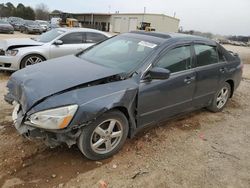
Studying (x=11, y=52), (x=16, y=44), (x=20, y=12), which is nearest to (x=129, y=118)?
(x=11, y=52)

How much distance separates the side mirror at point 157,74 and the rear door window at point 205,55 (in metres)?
1.19

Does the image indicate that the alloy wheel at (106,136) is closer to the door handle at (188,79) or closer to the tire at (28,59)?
the door handle at (188,79)

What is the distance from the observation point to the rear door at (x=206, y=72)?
15.0 feet

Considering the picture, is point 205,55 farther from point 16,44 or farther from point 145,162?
point 16,44

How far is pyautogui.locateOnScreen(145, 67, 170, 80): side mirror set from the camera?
11.6ft

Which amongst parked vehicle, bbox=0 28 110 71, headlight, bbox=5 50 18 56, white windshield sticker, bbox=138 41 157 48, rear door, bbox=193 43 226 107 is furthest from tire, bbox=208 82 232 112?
headlight, bbox=5 50 18 56

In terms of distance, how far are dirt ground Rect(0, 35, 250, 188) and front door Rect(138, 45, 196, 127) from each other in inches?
16.5

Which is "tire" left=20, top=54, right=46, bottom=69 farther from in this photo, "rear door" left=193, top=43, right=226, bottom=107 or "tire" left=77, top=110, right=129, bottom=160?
"tire" left=77, top=110, right=129, bottom=160

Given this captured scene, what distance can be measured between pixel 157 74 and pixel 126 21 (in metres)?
61.9

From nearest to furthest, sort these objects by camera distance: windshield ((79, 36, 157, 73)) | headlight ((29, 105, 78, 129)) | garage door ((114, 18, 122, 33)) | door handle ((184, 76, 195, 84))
A: headlight ((29, 105, 78, 129)), windshield ((79, 36, 157, 73)), door handle ((184, 76, 195, 84)), garage door ((114, 18, 122, 33))

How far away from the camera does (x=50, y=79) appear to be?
335 cm

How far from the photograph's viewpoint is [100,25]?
69.1m

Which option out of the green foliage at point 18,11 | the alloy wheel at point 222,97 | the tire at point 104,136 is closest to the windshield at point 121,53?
the tire at point 104,136

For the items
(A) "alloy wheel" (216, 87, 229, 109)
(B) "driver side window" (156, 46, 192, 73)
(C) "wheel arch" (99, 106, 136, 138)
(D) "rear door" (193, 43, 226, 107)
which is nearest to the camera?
(C) "wheel arch" (99, 106, 136, 138)
